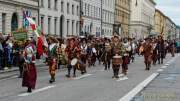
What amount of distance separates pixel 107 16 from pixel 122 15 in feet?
63.7

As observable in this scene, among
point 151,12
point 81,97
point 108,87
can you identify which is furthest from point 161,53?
point 151,12

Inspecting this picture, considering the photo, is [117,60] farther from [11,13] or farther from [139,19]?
[139,19]

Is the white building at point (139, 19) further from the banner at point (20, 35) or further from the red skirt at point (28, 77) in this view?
the red skirt at point (28, 77)

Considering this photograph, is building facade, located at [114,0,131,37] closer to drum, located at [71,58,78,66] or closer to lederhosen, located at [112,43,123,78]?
drum, located at [71,58,78,66]

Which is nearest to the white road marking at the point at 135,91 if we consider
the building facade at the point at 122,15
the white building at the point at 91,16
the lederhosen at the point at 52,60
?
the lederhosen at the point at 52,60

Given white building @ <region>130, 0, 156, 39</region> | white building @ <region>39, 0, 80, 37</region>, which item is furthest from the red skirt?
white building @ <region>130, 0, 156, 39</region>

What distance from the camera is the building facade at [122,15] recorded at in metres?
106

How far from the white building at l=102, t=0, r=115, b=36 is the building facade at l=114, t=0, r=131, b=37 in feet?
5.96

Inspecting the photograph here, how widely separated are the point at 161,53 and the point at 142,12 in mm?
114476

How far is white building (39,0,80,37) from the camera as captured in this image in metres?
55.6

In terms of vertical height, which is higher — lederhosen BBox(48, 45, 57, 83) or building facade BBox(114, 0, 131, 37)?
building facade BBox(114, 0, 131, 37)

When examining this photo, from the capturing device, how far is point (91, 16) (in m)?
78.9

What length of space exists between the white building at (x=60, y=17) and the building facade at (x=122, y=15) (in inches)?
1198

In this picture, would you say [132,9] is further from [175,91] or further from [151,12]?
[175,91]
